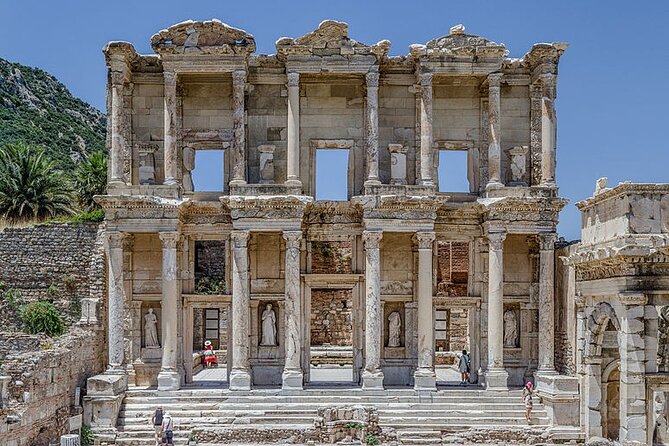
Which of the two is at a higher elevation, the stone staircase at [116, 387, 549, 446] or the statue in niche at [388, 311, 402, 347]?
the statue in niche at [388, 311, 402, 347]

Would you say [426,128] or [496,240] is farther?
[426,128]

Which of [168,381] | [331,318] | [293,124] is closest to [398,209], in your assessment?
[293,124]

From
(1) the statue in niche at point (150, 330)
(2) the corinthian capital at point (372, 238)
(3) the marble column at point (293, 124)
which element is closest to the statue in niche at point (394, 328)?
(2) the corinthian capital at point (372, 238)

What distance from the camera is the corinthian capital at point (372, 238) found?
22812mm

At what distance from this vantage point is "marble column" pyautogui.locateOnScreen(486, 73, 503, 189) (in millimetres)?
23250

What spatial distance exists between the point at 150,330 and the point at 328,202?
645 cm

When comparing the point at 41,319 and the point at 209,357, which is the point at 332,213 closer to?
the point at 209,357

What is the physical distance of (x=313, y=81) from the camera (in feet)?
80.0

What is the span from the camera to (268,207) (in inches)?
898

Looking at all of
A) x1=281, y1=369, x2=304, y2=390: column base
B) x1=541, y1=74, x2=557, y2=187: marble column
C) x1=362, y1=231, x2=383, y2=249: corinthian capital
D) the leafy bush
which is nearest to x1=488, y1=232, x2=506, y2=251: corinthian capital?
x1=541, y1=74, x2=557, y2=187: marble column

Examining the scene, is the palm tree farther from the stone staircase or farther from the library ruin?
the stone staircase

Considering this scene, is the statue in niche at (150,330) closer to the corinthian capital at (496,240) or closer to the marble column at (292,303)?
the marble column at (292,303)

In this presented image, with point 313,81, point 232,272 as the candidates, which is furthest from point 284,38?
point 232,272

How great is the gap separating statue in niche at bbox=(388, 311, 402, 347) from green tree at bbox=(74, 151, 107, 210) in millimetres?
16001
